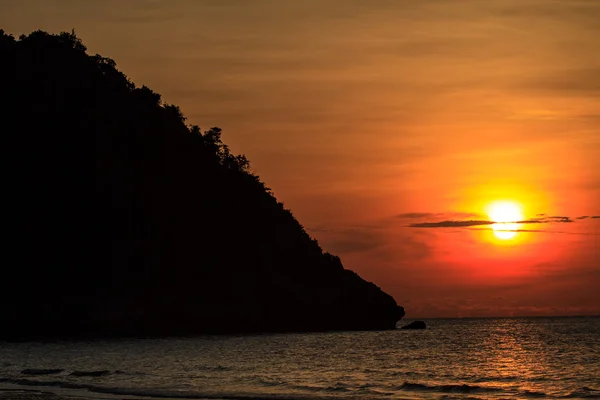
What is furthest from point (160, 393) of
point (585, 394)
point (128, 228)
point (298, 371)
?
point (128, 228)

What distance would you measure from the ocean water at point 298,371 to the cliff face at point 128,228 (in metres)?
25.8

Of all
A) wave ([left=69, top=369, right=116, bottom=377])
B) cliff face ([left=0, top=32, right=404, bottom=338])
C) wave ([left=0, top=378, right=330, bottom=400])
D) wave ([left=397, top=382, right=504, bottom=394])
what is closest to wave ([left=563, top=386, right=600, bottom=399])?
wave ([left=397, top=382, right=504, bottom=394])

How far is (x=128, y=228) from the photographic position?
11419 centimetres

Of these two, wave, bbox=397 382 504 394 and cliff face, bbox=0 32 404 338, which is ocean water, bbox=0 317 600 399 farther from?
cliff face, bbox=0 32 404 338

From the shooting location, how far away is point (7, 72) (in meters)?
119

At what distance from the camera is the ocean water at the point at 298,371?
39.6 metres

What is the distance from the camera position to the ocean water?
3956 cm

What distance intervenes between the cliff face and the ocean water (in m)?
25.8

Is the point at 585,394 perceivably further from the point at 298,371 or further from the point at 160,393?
the point at 160,393

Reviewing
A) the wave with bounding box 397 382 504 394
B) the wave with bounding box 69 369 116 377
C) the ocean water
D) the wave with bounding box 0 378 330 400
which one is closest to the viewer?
the wave with bounding box 0 378 330 400

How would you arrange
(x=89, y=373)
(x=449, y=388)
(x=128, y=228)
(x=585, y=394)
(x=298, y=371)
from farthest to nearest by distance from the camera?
(x=128, y=228) < (x=298, y=371) < (x=89, y=373) < (x=449, y=388) < (x=585, y=394)

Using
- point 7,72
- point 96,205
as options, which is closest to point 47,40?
point 7,72

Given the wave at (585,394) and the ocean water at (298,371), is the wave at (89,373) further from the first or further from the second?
the wave at (585,394)

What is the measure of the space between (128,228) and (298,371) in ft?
218
